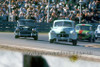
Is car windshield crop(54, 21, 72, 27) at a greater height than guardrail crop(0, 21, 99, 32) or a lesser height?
greater

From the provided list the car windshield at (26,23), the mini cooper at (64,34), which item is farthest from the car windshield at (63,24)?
the car windshield at (26,23)

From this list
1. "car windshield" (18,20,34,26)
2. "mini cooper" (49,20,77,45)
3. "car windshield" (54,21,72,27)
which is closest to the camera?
"mini cooper" (49,20,77,45)

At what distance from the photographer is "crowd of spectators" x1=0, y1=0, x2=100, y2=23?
3350 cm

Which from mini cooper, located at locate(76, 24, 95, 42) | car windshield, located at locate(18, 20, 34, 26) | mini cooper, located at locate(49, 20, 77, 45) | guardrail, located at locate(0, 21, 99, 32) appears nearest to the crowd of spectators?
guardrail, located at locate(0, 21, 99, 32)

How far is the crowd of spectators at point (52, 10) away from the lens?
33.5 m

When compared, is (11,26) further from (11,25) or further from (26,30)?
(26,30)

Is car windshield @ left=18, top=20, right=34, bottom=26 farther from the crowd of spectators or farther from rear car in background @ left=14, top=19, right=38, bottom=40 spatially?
the crowd of spectators

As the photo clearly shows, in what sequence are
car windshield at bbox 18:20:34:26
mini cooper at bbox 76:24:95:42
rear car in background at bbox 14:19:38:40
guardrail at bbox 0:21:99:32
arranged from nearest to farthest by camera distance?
rear car in background at bbox 14:19:38:40 < mini cooper at bbox 76:24:95:42 < car windshield at bbox 18:20:34:26 < guardrail at bbox 0:21:99:32

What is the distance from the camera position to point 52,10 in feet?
113

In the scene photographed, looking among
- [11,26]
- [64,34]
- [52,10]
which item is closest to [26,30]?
[64,34]

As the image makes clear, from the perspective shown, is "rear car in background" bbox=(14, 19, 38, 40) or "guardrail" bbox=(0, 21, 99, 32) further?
"guardrail" bbox=(0, 21, 99, 32)

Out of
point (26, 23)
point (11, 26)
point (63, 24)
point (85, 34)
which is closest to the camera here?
point (63, 24)

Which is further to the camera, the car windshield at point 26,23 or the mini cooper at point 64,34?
the car windshield at point 26,23

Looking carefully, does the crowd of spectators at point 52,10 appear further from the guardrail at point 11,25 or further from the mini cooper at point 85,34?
the mini cooper at point 85,34
